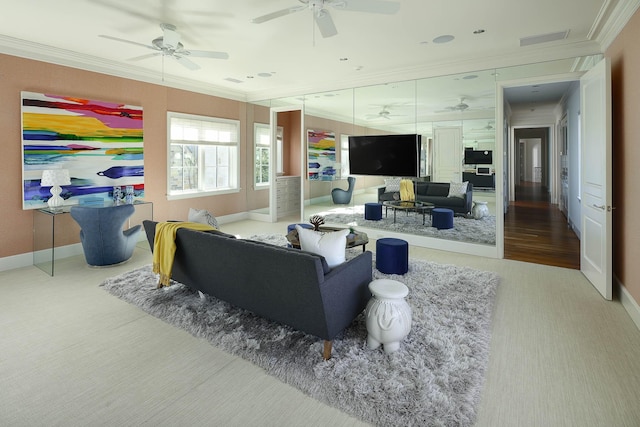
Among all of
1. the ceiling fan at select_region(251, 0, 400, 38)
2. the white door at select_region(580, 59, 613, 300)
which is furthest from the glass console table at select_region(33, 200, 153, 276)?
the white door at select_region(580, 59, 613, 300)

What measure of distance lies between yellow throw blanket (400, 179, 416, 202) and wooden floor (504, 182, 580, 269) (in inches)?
63.7

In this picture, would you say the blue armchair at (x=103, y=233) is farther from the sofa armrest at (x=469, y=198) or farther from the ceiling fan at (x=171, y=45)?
the sofa armrest at (x=469, y=198)

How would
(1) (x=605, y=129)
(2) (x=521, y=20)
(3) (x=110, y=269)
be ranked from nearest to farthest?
(1) (x=605, y=129), (2) (x=521, y=20), (3) (x=110, y=269)

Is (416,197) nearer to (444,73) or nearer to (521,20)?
(444,73)

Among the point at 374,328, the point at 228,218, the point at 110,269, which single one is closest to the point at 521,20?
the point at 374,328

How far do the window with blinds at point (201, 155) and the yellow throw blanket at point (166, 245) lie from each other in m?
3.45

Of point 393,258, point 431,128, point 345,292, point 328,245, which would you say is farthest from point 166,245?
point 431,128

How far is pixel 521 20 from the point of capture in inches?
148

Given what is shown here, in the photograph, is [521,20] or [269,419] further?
[521,20]

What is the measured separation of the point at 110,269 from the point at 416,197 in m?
4.54

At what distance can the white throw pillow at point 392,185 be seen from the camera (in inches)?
226

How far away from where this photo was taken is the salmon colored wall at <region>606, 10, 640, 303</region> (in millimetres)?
3041

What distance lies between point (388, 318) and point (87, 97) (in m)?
5.38

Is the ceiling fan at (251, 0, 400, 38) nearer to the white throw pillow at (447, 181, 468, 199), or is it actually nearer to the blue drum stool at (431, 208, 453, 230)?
the white throw pillow at (447, 181, 468, 199)
